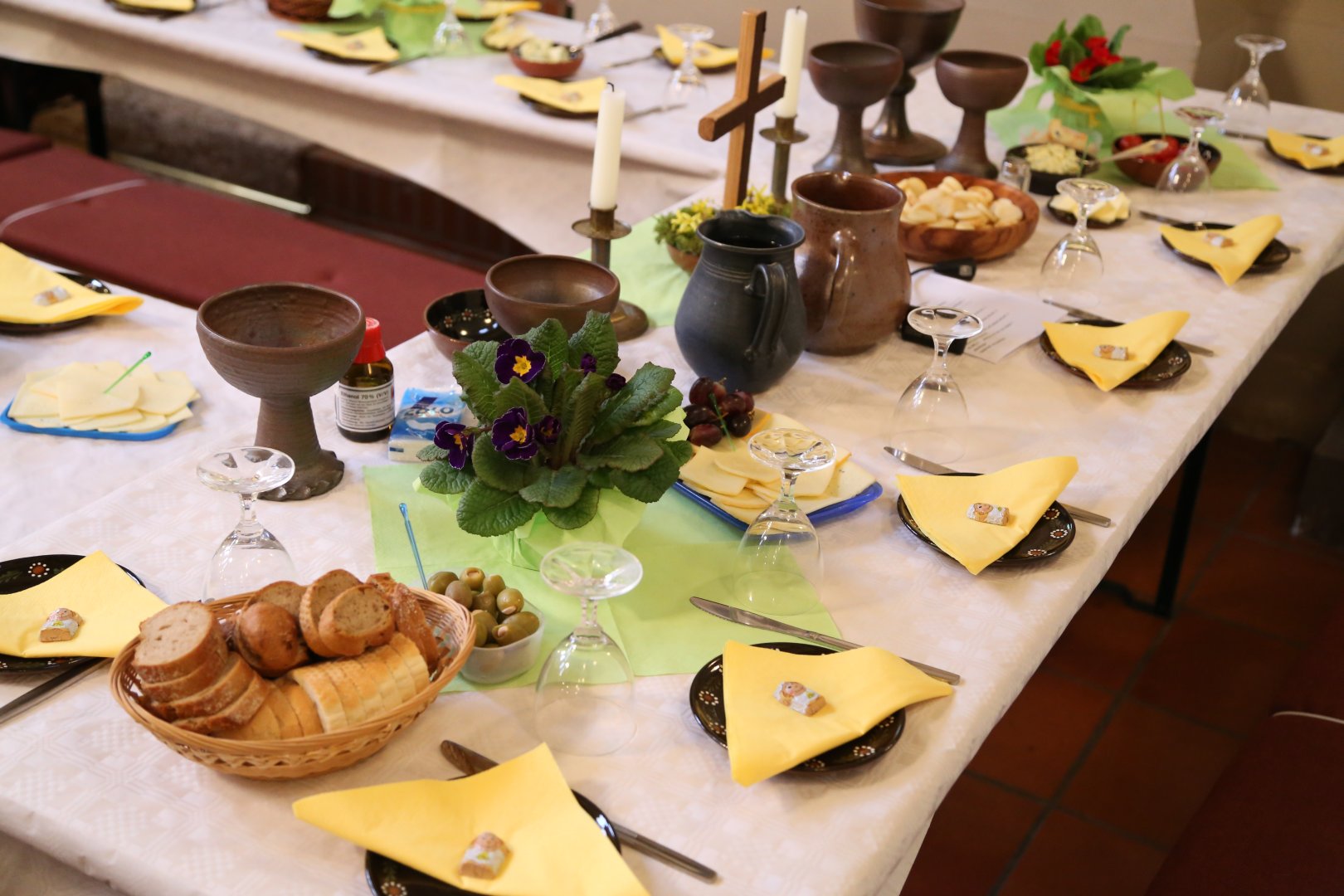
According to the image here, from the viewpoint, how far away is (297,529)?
1278 millimetres

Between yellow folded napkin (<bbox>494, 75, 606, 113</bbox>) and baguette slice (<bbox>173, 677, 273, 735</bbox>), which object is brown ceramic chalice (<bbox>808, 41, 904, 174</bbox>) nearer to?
yellow folded napkin (<bbox>494, 75, 606, 113</bbox>)

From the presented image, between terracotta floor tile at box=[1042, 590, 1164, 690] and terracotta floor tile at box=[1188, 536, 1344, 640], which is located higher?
terracotta floor tile at box=[1188, 536, 1344, 640]

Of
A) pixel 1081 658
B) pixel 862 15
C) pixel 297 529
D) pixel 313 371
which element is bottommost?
pixel 1081 658

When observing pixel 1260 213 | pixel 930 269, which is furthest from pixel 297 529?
pixel 1260 213

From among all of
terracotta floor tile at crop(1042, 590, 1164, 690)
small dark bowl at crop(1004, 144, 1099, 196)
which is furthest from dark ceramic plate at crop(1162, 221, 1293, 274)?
terracotta floor tile at crop(1042, 590, 1164, 690)

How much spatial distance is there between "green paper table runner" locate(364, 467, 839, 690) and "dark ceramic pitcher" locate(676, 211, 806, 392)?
8.9 inches

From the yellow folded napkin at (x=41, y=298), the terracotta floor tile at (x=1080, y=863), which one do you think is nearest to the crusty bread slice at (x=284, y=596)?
the yellow folded napkin at (x=41, y=298)

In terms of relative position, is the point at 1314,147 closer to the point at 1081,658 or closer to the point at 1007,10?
the point at 1081,658

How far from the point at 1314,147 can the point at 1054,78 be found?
0.59 m

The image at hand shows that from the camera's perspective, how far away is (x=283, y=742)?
2.91 feet

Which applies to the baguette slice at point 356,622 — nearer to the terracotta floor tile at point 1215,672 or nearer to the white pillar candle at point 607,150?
the white pillar candle at point 607,150

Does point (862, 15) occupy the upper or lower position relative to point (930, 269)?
upper

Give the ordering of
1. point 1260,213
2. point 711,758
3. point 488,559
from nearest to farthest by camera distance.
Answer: point 711,758
point 488,559
point 1260,213

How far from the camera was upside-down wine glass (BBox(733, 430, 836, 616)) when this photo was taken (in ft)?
3.80
